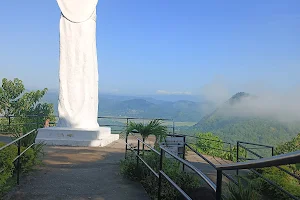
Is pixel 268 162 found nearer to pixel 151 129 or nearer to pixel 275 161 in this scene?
pixel 275 161

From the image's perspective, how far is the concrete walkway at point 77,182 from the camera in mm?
5055

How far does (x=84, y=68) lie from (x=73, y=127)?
6.76 ft

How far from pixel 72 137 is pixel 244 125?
101699 mm

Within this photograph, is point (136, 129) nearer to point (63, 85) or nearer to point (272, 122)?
point (63, 85)

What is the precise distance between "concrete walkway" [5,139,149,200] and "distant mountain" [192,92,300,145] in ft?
178

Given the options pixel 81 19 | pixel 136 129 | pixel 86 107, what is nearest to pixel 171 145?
pixel 136 129

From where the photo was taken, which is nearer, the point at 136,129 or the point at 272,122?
the point at 136,129

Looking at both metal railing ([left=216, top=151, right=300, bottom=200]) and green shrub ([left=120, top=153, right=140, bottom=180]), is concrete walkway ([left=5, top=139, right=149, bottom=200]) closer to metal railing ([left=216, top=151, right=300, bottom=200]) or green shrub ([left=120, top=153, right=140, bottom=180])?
green shrub ([left=120, top=153, right=140, bottom=180])

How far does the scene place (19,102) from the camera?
18156 millimetres

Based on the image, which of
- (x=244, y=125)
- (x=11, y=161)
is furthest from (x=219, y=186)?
(x=244, y=125)

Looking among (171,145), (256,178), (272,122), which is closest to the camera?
(171,145)

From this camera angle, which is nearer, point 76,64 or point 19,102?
point 76,64

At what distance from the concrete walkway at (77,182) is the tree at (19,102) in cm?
1030

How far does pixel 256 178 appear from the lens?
7.62m
